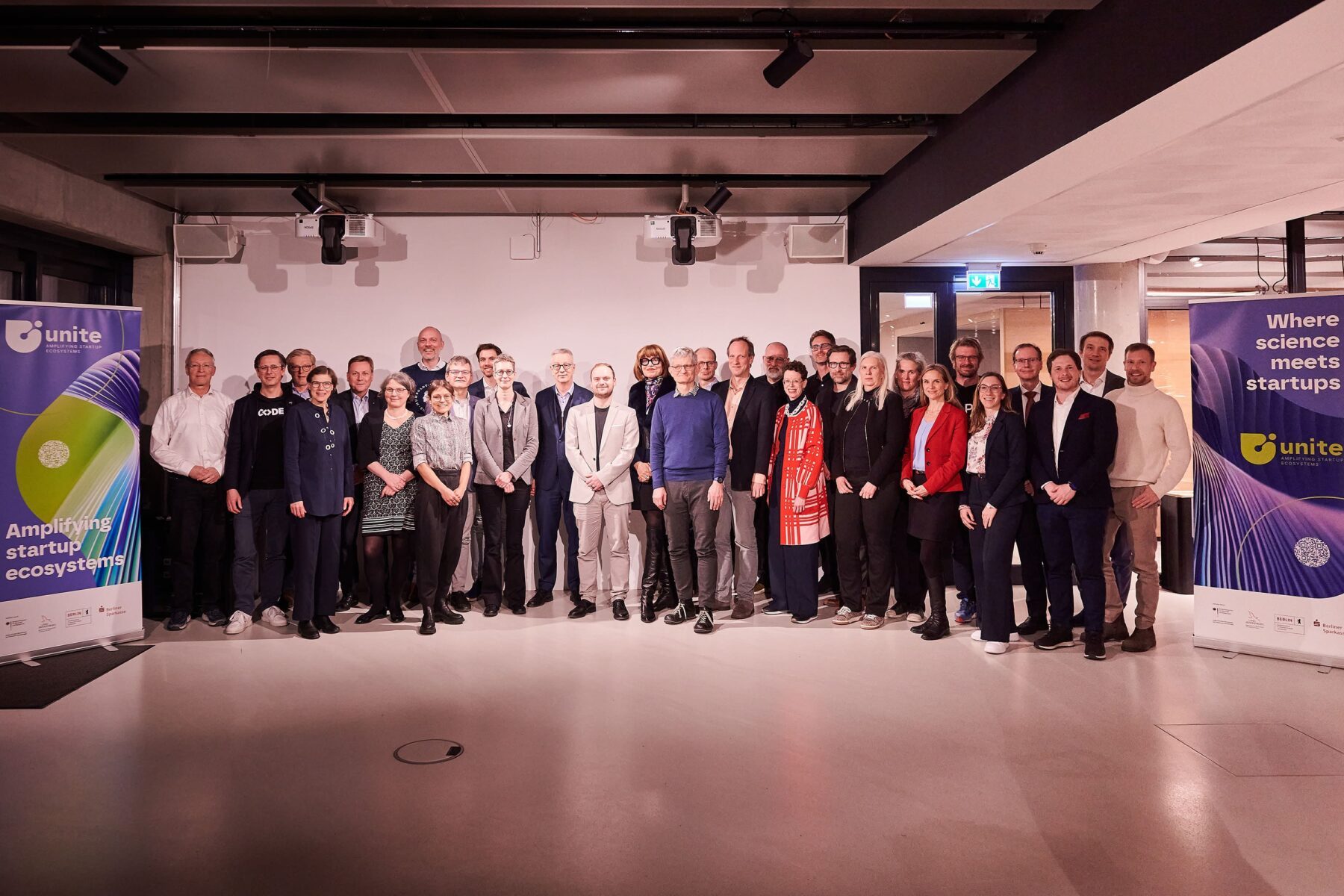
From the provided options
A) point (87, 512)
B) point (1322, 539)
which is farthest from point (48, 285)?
point (1322, 539)

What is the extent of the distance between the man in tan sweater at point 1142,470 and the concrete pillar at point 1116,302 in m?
2.21

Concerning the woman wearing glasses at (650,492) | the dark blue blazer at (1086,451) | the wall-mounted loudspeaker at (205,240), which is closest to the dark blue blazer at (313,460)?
the woman wearing glasses at (650,492)

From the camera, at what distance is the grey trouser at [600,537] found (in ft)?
17.3

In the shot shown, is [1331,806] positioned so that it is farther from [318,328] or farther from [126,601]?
[318,328]

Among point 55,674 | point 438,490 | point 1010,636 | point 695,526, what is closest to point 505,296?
point 438,490

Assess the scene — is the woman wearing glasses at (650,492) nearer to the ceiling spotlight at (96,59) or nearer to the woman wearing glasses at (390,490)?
the woman wearing glasses at (390,490)

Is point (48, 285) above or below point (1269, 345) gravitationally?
above

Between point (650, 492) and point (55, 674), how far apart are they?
133 inches

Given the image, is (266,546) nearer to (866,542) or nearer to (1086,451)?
(866,542)

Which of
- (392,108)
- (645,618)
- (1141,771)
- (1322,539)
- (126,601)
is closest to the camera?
(1141,771)

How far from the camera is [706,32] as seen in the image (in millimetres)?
3568

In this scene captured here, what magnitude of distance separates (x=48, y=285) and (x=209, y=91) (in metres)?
2.64

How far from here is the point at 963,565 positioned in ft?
16.5

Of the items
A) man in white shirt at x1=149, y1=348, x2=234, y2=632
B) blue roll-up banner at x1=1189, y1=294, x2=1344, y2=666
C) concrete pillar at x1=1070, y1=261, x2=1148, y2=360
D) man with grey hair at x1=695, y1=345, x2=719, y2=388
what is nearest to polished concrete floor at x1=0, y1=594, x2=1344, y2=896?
blue roll-up banner at x1=1189, y1=294, x2=1344, y2=666
